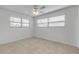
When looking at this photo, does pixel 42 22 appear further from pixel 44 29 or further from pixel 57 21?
pixel 57 21

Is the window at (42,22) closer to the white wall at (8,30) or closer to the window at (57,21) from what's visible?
the window at (57,21)

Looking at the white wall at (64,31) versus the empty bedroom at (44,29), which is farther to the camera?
the white wall at (64,31)

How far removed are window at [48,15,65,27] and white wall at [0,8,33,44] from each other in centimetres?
70

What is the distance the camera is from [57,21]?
94.9 inches

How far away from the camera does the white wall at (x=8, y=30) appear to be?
2.35 metres

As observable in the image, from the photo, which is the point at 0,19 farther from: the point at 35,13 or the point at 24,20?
the point at 35,13

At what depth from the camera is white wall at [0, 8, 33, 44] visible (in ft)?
7.72

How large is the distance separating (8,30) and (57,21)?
204cm

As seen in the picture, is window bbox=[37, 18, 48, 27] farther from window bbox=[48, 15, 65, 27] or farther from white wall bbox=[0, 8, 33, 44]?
white wall bbox=[0, 8, 33, 44]

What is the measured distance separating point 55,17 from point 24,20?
3.58 feet

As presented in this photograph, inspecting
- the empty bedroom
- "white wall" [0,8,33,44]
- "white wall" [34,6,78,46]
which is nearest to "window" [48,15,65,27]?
the empty bedroom

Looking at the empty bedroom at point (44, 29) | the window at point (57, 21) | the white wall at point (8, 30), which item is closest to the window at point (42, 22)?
the empty bedroom at point (44, 29)
